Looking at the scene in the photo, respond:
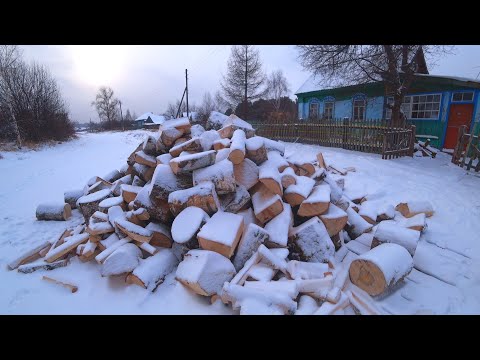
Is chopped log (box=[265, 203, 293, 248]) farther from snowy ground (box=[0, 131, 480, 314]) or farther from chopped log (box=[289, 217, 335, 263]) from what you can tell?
snowy ground (box=[0, 131, 480, 314])

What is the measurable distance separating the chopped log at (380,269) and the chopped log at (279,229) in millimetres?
746

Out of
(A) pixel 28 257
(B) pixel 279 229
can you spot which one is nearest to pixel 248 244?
(B) pixel 279 229

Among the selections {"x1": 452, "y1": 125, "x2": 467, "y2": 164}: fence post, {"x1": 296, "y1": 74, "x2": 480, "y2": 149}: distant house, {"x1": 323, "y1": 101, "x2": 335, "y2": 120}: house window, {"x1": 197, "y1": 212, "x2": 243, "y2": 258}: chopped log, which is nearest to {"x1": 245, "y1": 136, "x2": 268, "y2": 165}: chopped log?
{"x1": 197, "y1": 212, "x2": 243, "y2": 258}: chopped log

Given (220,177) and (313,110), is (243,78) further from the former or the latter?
(220,177)

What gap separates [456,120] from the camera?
39.9 feet

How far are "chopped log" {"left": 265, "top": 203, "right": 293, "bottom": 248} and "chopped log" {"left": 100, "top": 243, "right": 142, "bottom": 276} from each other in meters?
1.49

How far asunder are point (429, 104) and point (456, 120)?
4.85ft

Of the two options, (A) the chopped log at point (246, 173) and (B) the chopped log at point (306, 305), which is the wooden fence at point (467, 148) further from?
(B) the chopped log at point (306, 305)

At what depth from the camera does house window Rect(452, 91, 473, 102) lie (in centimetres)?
1173
